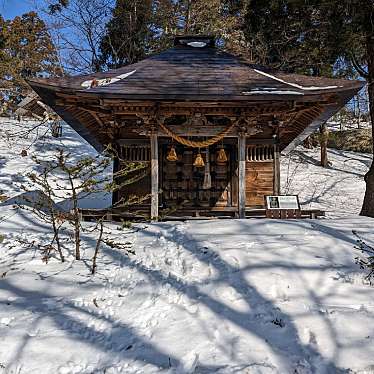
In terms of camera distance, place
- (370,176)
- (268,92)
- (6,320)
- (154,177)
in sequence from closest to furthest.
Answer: (6,320) < (268,92) < (154,177) < (370,176)

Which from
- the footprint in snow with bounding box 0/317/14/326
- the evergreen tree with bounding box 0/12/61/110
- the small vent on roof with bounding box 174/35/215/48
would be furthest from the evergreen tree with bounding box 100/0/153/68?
the footprint in snow with bounding box 0/317/14/326

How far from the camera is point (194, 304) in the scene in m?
3.53

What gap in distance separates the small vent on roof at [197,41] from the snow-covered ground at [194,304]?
7672 mm

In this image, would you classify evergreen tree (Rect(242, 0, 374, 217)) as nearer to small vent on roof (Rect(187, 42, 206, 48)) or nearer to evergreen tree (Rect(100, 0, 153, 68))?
small vent on roof (Rect(187, 42, 206, 48))

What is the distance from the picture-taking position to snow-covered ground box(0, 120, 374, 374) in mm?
2713

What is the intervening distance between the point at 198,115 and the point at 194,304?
5.37 metres

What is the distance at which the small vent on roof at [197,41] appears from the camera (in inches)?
462

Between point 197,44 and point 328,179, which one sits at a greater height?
point 197,44

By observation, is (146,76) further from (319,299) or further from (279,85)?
(319,299)

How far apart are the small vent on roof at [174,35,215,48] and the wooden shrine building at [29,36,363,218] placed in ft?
0.17

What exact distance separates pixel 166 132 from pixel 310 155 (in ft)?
55.0

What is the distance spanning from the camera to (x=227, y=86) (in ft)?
26.7

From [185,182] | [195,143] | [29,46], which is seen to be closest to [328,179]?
[185,182]

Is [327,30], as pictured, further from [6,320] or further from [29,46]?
[29,46]
